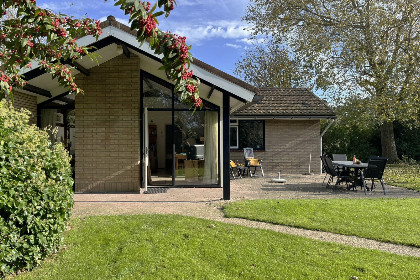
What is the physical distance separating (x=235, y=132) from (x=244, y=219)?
32.9ft

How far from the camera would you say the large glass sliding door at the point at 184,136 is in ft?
35.3

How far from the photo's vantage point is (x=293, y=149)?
53.4ft

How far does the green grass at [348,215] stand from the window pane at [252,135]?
7972mm

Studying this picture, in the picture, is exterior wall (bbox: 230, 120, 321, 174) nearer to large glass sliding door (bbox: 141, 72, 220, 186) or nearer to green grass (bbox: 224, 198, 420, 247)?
large glass sliding door (bbox: 141, 72, 220, 186)

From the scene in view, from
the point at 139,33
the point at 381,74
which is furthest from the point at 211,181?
the point at 381,74

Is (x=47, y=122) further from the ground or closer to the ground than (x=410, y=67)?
closer to the ground

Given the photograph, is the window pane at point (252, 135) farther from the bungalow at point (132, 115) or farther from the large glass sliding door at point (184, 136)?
the large glass sliding door at point (184, 136)

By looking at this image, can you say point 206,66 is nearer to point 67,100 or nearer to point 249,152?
Answer: point 67,100

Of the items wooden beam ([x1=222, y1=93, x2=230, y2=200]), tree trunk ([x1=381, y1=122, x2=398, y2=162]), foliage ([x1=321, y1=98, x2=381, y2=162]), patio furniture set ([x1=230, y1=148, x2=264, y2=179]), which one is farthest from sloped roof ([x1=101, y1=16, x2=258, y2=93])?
tree trunk ([x1=381, y1=122, x2=398, y2=162])

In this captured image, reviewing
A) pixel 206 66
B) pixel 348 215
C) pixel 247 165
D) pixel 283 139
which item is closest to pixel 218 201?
pixel 348 215

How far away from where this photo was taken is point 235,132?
655 inches

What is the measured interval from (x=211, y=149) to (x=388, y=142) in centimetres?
1584

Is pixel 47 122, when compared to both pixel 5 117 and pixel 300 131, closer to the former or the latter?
pixel 5 117

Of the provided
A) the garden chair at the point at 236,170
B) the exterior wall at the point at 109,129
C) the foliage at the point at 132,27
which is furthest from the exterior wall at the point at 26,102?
the garden chair at the point at 236,170
